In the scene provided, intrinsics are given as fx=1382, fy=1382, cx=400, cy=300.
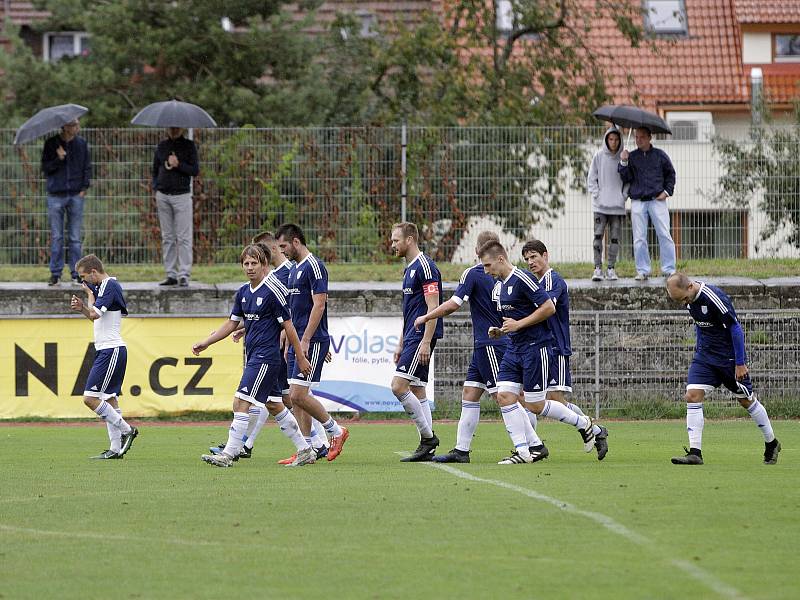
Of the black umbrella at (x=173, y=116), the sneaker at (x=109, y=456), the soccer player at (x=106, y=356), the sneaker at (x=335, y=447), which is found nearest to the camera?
the sneaker at (x=335, y=447)

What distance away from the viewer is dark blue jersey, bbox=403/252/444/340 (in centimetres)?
1292

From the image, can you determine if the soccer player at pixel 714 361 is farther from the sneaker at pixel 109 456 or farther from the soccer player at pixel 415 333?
the sneaker at pixel 109 456

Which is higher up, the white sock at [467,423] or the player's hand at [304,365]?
the player's hand at [304,365]

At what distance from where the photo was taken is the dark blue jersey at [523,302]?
1259 cm

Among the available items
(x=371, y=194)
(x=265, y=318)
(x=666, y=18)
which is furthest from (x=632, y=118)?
(x=666, y=18)

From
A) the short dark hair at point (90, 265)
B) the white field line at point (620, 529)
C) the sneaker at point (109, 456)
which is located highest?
the short dark hair at point (90, 265)

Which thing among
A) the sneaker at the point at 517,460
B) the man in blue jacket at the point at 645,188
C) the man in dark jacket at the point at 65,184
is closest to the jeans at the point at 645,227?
the man in blue jacket at the point at 645,188

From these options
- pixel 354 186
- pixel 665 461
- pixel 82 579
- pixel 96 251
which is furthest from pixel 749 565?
pixel 96 251

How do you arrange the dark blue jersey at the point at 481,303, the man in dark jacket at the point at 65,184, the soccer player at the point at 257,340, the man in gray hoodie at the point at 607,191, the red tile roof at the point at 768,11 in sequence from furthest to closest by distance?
the red tile roof at the point at 768,11 → the man in gray hoodie at the point at 607,191 → the man in dark jacket at the point at 65,184 → the dark blue jersey at the point at 481,303 → the soccer player at the point at 257,340

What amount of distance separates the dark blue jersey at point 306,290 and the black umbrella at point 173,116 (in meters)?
7.42

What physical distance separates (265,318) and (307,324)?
0.97 metres

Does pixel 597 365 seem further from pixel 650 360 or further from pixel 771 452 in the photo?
pixel 771 452

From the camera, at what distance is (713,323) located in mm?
12562

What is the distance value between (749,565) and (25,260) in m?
17.4
